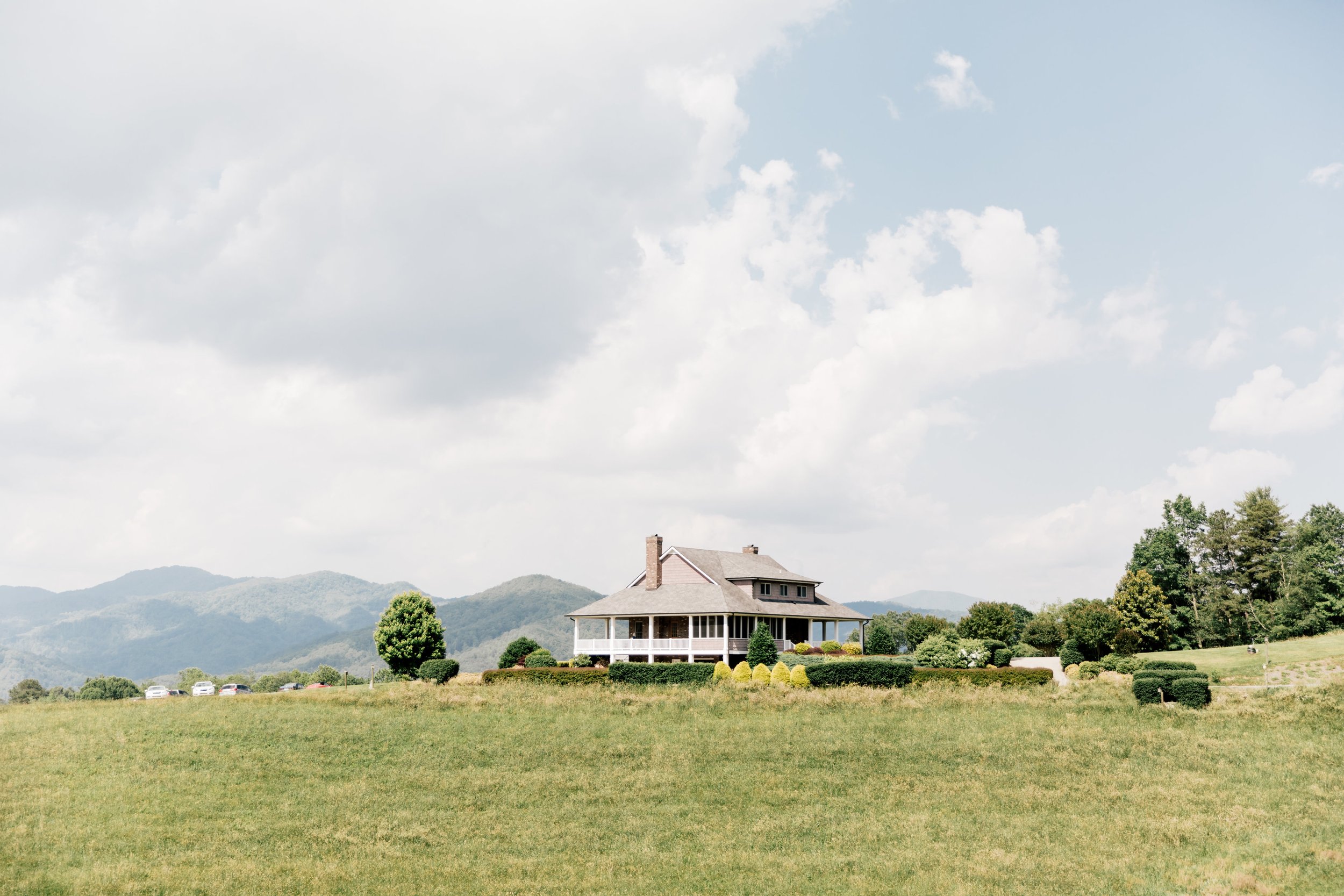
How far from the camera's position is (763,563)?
6494 cm

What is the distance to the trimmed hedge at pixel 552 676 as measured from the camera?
1667 inches

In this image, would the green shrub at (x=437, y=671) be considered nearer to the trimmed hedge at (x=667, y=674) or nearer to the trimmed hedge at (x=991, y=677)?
the trimmed hedge at (x=667, y=674)

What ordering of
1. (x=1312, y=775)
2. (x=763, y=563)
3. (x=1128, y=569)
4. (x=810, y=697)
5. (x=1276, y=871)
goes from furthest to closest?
(x=1128, y=569), (x=763, y=563), (x=810, y=697), (x=1312, y=775), (x=1276, y=871)

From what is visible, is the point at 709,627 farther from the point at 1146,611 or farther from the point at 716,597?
the point at 1146,611

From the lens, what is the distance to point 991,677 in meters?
38.4

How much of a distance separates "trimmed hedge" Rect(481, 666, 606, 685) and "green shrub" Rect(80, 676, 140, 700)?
100640mm

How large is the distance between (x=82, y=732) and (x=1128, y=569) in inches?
3355

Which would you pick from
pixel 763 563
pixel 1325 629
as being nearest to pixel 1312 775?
pixel 763 563

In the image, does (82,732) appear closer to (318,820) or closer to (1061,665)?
(318,820)

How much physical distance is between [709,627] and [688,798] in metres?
32.2

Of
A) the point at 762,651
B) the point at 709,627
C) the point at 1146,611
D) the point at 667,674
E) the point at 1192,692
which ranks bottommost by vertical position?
the point at 1192,692

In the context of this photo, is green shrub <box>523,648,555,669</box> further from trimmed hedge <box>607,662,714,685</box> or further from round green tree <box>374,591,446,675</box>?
trimmed hedge <box>607,662,714,685</box>

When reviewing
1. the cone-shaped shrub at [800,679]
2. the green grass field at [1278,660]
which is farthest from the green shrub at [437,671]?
the green grass field at [1278,660]

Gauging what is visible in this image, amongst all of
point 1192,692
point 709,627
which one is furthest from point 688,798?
point 709,627
